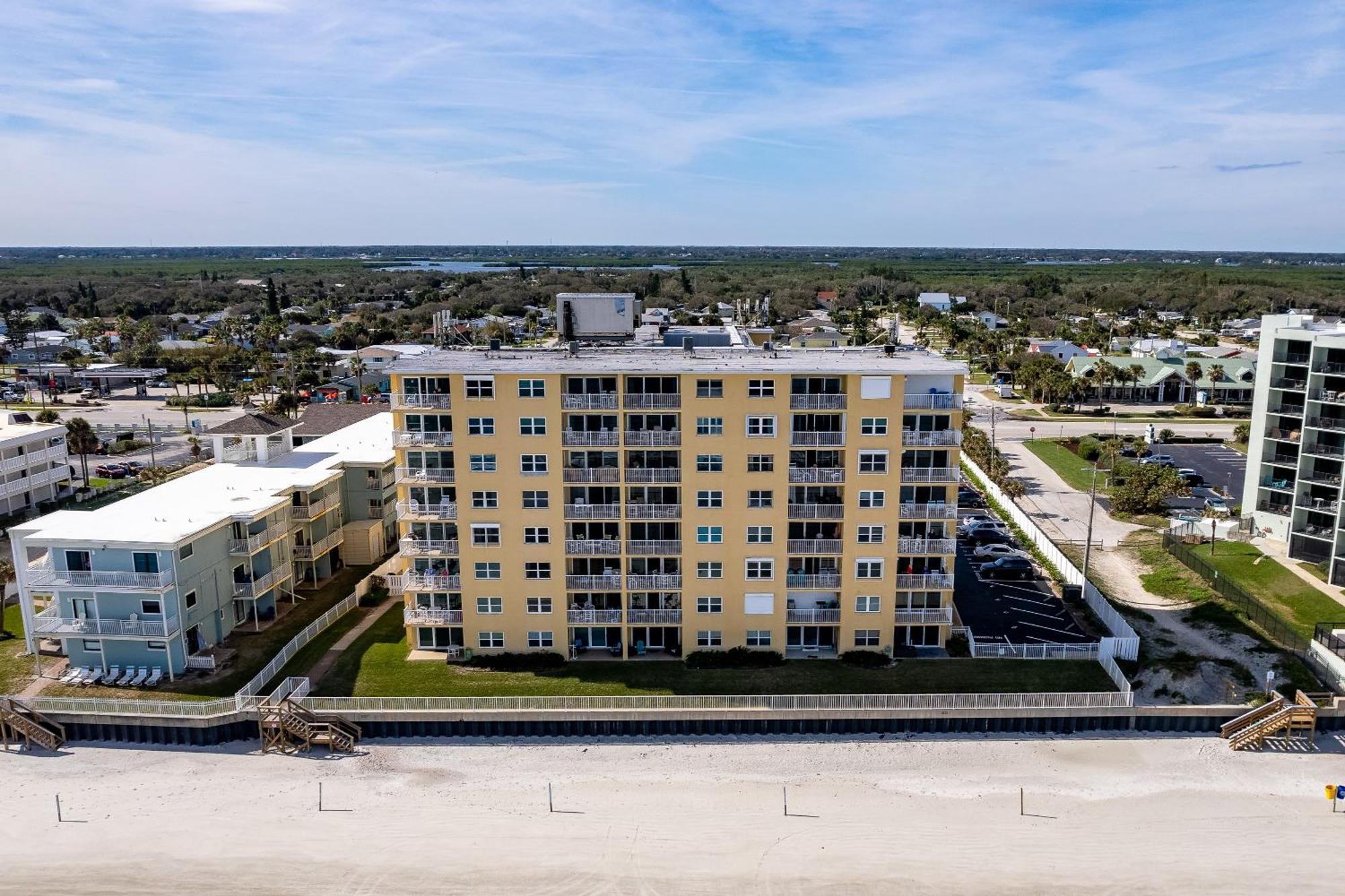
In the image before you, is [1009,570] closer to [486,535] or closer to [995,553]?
[995,553]

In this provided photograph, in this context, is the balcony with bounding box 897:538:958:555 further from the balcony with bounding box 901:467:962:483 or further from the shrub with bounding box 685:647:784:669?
the shrub with bounding box 685:647:784:669

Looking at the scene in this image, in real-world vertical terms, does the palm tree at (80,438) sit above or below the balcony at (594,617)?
above

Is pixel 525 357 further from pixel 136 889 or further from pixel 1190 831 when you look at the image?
pixel 1190 831

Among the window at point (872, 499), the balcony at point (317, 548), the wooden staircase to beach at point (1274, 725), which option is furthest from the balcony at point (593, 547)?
the wooden staircase to beach at point (1274, 725)

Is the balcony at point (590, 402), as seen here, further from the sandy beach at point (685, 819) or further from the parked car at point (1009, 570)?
the parked car at point (1009, 570)

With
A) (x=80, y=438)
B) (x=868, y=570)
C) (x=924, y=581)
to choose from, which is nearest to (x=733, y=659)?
(x=868, y=570)

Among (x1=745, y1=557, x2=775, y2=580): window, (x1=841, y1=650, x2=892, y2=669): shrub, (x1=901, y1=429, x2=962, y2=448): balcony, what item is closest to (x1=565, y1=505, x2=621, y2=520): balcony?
(x1=745, y1=557, x2=775, y2=580): window

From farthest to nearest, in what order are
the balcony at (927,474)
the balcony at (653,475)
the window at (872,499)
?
the window at (872,499)
the balcony at (927,474)
the balcony at (653,475)
